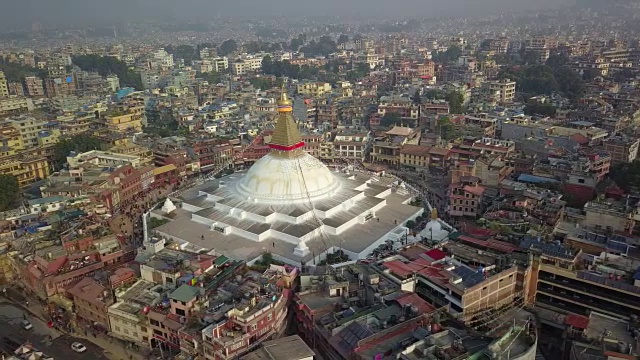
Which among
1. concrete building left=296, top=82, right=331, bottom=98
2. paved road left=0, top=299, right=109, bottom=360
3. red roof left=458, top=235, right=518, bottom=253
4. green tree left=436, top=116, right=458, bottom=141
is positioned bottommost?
paved road left=0, top=299, right=109, bottom=360

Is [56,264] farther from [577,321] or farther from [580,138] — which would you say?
[580,138]

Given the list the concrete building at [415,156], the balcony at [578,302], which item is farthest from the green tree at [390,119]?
the balcony at [578,302]

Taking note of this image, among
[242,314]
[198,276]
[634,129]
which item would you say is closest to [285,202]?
[198,276]

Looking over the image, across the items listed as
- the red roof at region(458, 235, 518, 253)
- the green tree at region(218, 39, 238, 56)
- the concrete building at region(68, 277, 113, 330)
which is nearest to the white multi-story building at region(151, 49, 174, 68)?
the green tree at region(218, 39, 238, 56)

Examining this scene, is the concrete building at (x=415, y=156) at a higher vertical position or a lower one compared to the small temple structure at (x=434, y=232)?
higher

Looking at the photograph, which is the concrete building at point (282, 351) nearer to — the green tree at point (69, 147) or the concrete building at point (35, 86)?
the green tree at point (69, 147)

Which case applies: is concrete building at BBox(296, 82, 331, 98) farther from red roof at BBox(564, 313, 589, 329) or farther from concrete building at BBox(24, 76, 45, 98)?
red roof at BBox(564, 313, 589, 329)
